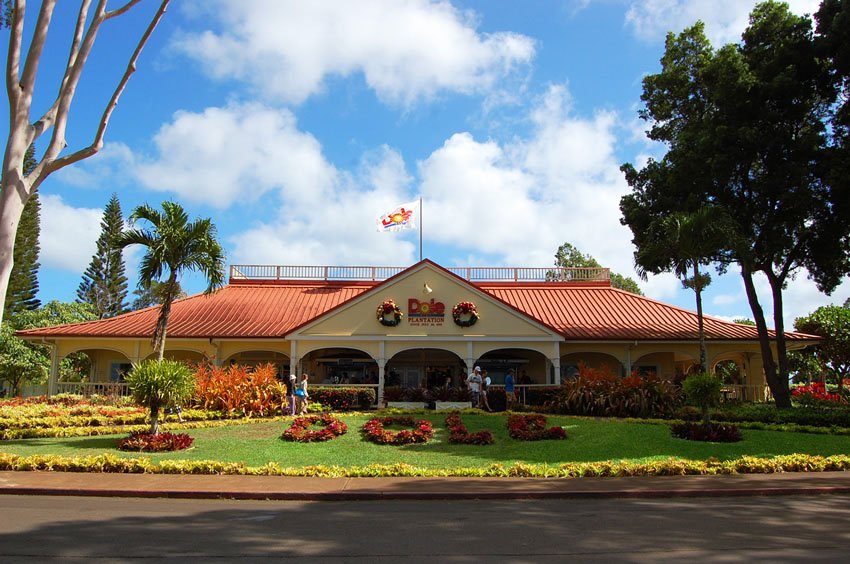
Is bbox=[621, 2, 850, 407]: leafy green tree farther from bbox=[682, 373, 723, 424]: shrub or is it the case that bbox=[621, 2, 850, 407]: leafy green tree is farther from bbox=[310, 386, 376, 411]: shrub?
bbox=[310, 386, 376, 411]: shrub

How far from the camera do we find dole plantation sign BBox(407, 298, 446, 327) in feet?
82.2

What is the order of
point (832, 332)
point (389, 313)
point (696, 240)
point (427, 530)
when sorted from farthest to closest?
point (832, 332) < point (389, 313) < point (696, 240) < point (427, 530)

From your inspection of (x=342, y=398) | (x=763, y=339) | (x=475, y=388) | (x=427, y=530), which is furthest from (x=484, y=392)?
(x=427, y=530)

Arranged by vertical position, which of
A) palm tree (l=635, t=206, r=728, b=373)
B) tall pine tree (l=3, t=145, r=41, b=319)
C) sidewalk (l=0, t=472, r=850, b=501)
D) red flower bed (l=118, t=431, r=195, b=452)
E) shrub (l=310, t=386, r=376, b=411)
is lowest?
sidewalk (l=0, t=472, r=850, b=501)

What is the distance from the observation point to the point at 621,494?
988 cm

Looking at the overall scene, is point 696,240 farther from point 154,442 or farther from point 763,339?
point 154,442

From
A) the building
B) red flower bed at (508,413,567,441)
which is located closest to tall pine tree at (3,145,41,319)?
the building

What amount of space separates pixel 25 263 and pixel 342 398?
36.9 metres

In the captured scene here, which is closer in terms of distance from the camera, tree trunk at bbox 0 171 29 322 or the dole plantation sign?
tree trunk at bbox 0 171 29 322

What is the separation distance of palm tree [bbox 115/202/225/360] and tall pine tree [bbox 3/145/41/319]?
112 feet

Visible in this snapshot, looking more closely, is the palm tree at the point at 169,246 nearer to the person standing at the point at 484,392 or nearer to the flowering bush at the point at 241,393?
the flowering bush at the point at 241,393

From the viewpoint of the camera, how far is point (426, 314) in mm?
25094

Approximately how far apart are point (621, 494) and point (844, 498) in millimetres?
3587

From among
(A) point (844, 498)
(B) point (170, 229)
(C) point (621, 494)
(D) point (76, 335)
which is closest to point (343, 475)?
(C) point (621, 494)
